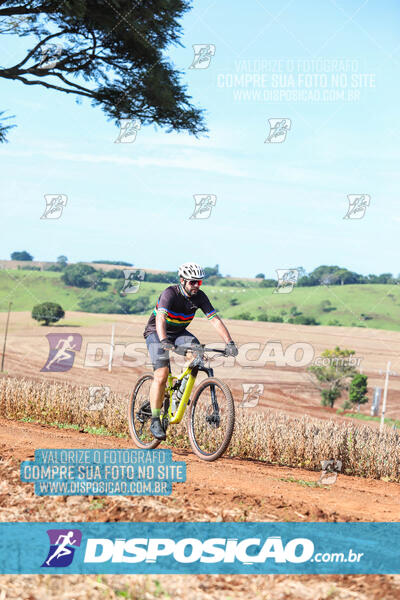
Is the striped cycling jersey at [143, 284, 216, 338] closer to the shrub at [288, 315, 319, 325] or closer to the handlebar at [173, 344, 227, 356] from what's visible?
the handlebar at [173, 344, 227, 356]

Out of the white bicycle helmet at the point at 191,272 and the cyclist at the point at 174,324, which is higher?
the white bicycle helmet at the point at 191,272

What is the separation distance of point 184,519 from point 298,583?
4.54 ft

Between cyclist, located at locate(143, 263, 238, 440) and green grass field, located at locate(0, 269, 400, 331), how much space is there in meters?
74.3

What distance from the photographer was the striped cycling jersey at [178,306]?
8375 millimetres

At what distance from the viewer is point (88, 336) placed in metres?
70.9

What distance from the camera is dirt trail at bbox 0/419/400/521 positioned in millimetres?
6129

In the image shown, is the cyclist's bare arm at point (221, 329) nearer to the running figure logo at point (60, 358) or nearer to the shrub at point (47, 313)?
the running figure logo at point (60, 358)

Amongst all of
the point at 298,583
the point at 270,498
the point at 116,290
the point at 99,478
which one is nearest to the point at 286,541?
the point at 298,583

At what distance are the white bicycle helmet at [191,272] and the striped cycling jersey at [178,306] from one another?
270 millimetres

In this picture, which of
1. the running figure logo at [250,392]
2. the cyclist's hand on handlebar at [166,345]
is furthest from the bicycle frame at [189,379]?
the running figure logo at [250,392]

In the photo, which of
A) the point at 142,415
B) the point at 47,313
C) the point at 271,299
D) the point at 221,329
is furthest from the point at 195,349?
the point at 271,299

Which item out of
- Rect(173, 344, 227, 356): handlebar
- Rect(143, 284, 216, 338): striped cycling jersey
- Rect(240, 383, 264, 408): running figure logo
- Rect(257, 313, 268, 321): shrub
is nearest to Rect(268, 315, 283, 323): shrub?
Rect(257, 313, 268, 321): shrub

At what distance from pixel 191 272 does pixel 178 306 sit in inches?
21.8

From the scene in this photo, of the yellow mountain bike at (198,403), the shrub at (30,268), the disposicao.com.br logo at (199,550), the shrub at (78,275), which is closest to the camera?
the disposicao.com.br logo at (199,550)
